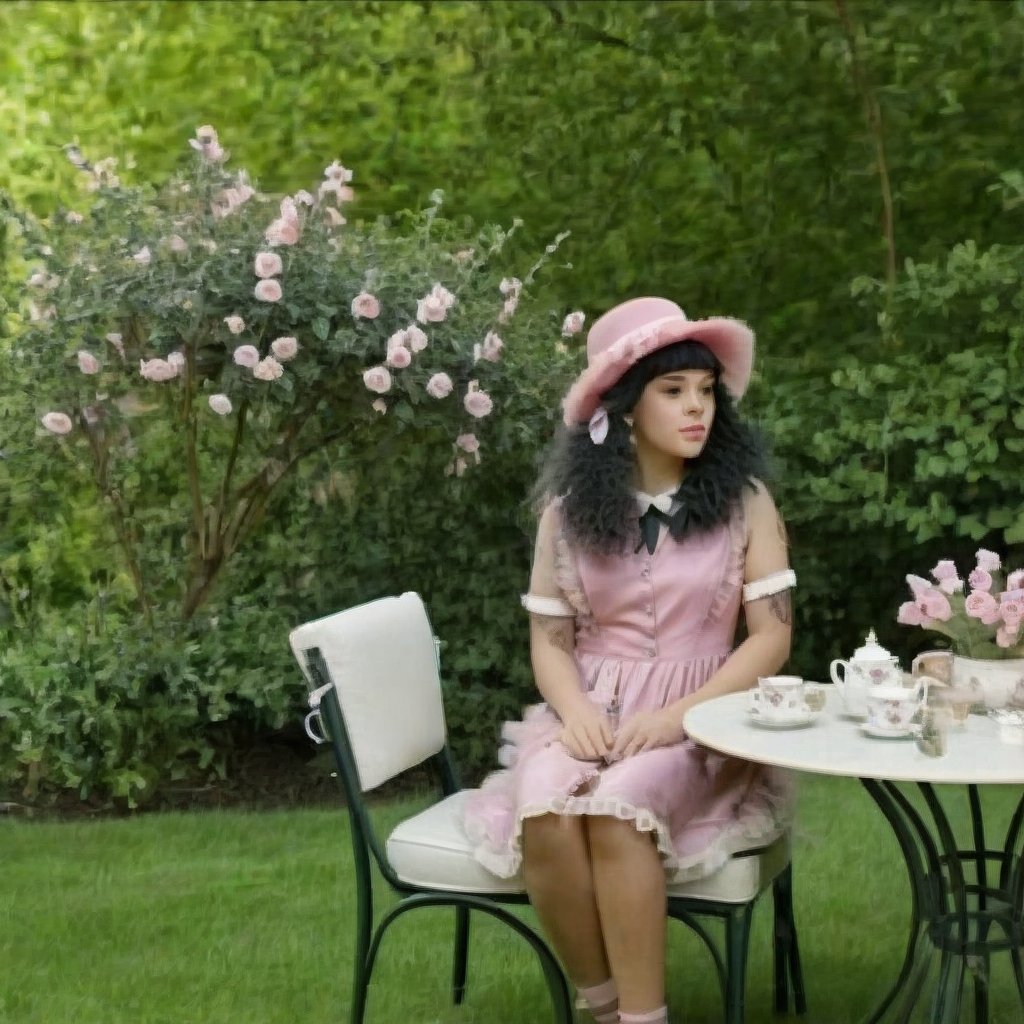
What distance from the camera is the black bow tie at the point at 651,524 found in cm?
300

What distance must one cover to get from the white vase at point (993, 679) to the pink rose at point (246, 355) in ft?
8.99

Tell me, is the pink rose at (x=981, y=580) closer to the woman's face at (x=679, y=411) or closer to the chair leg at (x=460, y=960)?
the woman's face at (x=679, y=411)

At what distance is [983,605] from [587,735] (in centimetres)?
71

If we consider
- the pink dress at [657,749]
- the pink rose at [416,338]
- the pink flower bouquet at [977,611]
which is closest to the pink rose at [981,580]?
the pink flower bouquet at [977,611]

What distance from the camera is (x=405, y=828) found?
2867mm

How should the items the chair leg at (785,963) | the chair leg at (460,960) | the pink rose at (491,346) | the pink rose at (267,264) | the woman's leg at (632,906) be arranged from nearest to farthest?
the woman's leg at (632,906)
the chair leg at (785,963)
the chair leg at (460,960)
the pink rose at (267,264)
the pink rose at (491,346)

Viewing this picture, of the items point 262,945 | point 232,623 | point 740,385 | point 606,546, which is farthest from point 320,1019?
point 232,623

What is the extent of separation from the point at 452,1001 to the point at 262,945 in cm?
59

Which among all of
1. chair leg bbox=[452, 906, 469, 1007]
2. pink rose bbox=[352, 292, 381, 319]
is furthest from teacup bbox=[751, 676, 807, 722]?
pink rose bbox=[352, 292, 381, 319]

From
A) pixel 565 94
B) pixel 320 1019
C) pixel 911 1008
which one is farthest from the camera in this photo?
pixel 565 94

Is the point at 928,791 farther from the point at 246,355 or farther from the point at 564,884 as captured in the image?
the point at 246,355

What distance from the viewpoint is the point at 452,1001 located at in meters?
3.41

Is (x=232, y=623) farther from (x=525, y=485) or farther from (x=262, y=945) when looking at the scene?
(x=262, y=945)

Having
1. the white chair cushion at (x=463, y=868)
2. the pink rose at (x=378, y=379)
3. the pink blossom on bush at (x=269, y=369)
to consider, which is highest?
the pink blossom on bush at (x=269, y=369)
